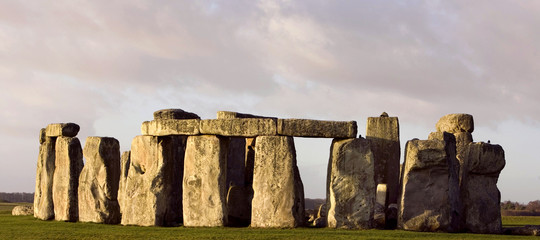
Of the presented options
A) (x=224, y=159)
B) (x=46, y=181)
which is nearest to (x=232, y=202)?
(x=224, y=159)

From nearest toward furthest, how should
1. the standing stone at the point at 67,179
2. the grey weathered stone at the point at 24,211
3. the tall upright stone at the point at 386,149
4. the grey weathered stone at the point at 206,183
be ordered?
the grey weathered stone at the point at 206,183 < the standing stone at the point at 67,179 < the tall upright stone at the point at 386,149 < the grey weathered stone at the point at 24,211

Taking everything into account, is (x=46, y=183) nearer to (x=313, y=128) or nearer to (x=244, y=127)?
(x=244, y=127)

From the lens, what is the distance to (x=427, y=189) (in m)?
15.8

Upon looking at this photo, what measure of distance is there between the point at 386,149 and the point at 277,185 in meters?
5.73

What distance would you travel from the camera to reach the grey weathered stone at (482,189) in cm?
1669

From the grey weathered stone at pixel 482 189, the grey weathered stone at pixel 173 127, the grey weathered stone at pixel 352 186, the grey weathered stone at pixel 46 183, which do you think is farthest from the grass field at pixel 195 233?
the grey weathered stone at pixel 46 183

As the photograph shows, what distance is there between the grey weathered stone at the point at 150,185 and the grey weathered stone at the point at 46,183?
126 inches

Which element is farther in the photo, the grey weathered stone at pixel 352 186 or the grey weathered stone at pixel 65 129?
the grey weathered stone at pixel 65 129

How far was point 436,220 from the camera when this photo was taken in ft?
51.5

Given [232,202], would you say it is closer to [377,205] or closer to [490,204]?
[377,205]

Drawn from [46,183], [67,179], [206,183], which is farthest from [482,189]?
[46,183]

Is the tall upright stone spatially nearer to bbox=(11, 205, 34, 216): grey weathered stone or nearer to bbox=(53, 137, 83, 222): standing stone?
bbox=(53, 137, 83, 222): standing stone

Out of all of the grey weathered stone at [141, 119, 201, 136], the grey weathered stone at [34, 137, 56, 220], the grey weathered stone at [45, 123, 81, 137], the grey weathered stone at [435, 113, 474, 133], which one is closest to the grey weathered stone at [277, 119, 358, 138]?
the grey weathered stone at [141, 119, 201, 136]

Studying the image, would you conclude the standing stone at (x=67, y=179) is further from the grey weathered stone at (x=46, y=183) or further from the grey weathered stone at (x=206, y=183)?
the grey weathered stone at (x=206, y=183)
